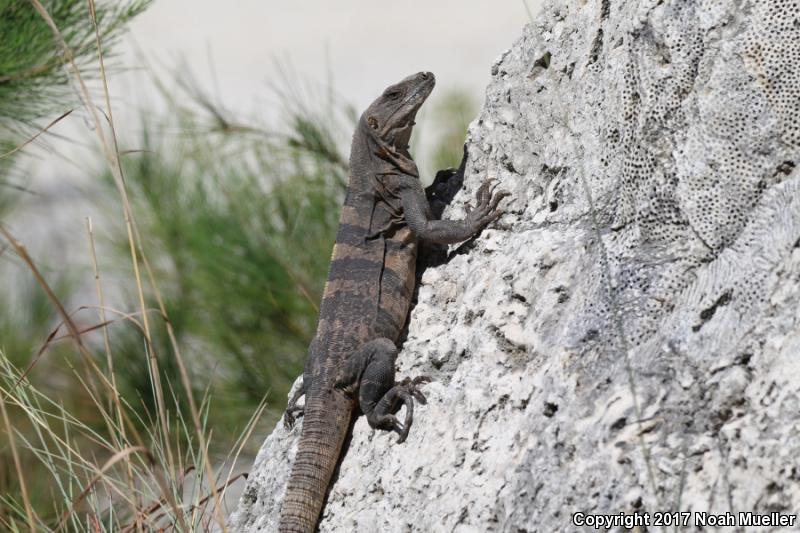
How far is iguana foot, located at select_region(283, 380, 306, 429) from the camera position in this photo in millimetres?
3535

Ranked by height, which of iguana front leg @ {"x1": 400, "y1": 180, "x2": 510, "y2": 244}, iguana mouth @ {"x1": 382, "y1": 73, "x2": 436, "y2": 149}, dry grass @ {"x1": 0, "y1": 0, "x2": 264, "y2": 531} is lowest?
dry grass @ {"x1": 0, "y1": 0, "x2": 264, "y2": 531}

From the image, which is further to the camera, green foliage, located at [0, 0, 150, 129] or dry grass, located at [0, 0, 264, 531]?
green foliage, located at [0, 0, 150, 129]

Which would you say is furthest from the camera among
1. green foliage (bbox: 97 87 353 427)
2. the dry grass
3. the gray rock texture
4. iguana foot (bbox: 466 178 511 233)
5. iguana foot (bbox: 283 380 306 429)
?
green foliage (bbox: 97 87 353 427)

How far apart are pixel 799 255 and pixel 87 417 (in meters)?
5.21

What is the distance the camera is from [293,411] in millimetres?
3576

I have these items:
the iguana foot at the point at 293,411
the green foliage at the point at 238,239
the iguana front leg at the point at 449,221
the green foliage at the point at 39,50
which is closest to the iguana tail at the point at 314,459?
the iguana foot at the point at 293,411

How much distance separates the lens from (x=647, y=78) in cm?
267

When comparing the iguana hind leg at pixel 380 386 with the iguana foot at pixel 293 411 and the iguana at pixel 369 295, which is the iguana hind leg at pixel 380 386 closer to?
the iguana at pixel 369 295

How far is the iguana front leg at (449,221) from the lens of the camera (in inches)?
130

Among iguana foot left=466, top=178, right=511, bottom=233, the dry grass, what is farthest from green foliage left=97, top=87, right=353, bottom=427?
iguana foot left=466, top=178, right=511, bottom=233

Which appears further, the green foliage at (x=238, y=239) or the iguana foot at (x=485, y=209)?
the green foliage at (x=238, y=239)

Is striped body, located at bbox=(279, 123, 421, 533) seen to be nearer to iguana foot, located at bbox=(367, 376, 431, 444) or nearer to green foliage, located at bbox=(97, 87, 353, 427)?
iguana foot, located at bbox=(367, 376, 431, 444)

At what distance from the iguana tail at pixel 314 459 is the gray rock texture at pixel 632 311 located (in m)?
0.07

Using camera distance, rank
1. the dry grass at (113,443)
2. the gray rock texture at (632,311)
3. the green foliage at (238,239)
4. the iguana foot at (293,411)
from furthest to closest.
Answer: the green foliage at (238,239) → the iguana foot at (293,411) → the dry grass at (113,443) → the gray rock texture at (632,311)
